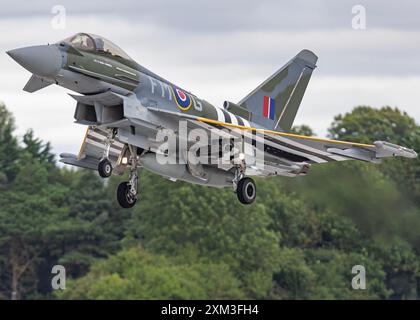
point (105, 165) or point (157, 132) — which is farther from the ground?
point (157, 132)

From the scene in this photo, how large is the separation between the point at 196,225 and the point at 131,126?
1338 inches

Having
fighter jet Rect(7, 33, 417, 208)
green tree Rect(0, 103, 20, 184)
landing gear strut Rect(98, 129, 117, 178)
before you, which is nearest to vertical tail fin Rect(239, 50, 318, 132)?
fighter jet Rect(7, 33, 417, 208)

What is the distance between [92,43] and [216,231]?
114 ft

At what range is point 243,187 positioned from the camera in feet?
98.0

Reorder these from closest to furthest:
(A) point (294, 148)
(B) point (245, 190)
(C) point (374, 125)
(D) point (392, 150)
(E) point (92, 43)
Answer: (E) point (92, 43) → (D) point (392, 150) → (B) point (245, 190) → (A) point (294, 148) → (C) point (374, 125)

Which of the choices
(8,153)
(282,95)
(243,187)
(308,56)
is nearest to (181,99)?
(243,187)

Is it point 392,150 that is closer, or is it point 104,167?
point 104,167

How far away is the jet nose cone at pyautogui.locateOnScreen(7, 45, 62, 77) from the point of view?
27.0 meters

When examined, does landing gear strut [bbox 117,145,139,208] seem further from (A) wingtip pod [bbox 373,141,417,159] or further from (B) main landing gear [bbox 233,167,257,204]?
(A) wingtip pod [bbox 373,141,417,159]

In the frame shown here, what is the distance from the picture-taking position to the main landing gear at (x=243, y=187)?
29.8 m

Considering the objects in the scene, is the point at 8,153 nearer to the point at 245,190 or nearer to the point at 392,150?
the point at 245,190

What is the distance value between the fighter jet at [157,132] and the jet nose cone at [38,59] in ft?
0.07
